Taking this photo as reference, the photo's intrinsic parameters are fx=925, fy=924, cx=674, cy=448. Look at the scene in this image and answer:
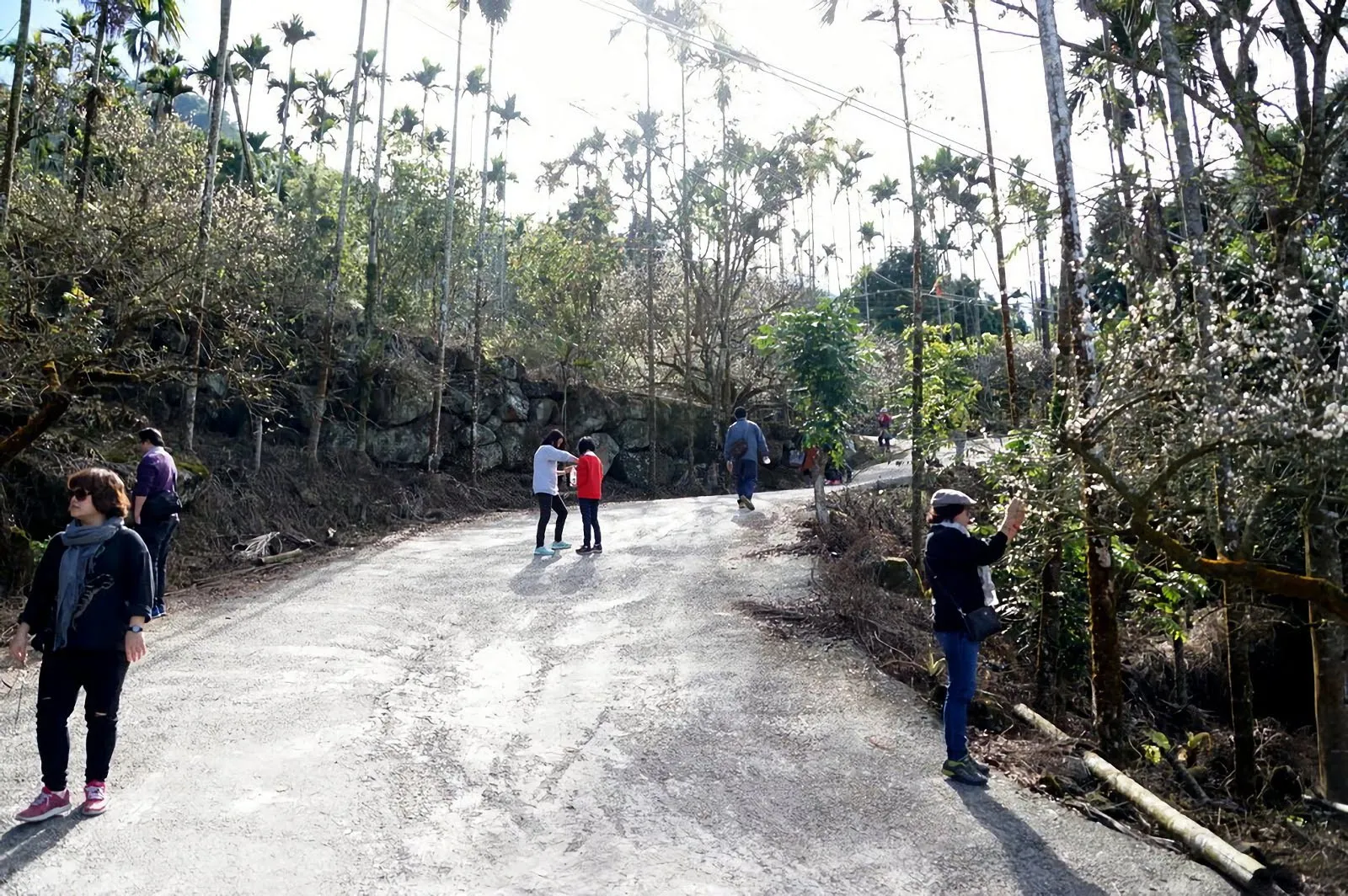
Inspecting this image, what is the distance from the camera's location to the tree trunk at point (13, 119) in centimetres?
990

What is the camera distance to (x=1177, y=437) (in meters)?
5.85

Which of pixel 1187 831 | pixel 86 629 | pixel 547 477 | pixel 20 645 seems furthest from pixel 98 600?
pixel 547 477

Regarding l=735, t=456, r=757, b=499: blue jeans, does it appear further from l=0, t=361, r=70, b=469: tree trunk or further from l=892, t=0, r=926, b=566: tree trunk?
l=0, t=361, r=70, b=469: tree trunk

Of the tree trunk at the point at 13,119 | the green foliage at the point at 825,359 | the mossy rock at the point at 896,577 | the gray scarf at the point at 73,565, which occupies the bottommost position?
the mossy rock at the point at 896,577

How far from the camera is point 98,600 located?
465 cm

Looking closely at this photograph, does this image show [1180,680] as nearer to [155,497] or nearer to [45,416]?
[155,497]

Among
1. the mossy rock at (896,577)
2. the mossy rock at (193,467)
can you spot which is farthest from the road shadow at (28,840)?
the mossy rock at (193,467)

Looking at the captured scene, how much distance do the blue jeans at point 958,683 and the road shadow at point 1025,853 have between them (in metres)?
0.30

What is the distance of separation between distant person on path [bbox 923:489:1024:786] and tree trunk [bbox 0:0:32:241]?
372 inches

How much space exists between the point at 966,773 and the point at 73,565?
5.19 m

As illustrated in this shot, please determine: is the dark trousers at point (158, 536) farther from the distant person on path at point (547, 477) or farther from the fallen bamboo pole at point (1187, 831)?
the fallen bamboo pole at point (1187, 831)

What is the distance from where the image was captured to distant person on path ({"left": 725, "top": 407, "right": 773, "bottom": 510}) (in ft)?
55.4

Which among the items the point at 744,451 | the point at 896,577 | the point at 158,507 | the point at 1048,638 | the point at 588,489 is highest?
the point at 744,451

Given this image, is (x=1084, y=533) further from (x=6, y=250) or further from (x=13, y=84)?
(x=13, y=84)
